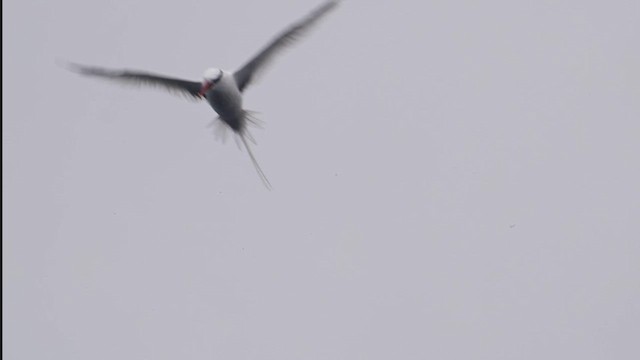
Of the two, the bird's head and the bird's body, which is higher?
the bird's head

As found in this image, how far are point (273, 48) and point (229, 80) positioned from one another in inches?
20.3

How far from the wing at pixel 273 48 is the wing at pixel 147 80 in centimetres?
36

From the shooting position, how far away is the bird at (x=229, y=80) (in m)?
10.9

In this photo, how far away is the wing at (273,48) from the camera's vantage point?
437 inches

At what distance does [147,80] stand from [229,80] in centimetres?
86

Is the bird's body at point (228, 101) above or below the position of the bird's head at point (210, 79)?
below

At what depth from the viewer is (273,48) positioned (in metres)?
11.3

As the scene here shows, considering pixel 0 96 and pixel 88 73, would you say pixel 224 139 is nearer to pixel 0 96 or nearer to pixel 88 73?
pixel 88 73

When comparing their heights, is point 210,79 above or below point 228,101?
above

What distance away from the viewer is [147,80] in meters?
11.5

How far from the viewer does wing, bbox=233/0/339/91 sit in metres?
11.1

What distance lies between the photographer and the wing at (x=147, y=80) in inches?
447

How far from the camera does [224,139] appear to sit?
11.0 m

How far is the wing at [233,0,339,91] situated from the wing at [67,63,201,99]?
0.36 m
